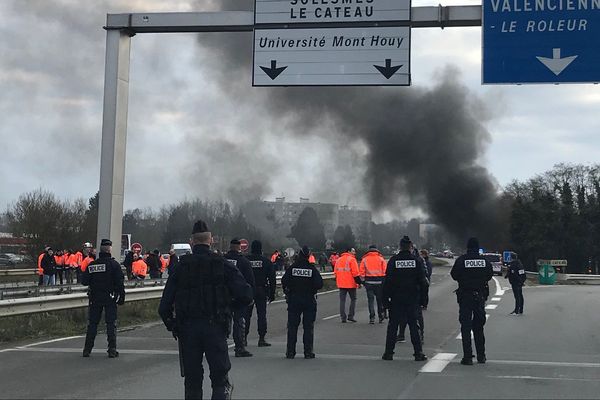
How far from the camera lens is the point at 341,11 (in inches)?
494

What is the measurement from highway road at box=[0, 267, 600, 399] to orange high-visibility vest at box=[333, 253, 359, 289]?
83.7 inches

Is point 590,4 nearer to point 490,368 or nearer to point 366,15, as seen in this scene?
point 366,15

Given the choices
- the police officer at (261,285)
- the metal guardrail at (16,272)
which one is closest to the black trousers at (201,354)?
the police officer at (261,285)

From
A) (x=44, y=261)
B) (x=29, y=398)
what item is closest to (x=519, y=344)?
(x=29, y=398)

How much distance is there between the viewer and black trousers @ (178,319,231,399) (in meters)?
5.43

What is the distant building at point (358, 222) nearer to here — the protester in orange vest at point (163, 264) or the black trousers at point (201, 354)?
the protester in orange vest at point (163, 264)

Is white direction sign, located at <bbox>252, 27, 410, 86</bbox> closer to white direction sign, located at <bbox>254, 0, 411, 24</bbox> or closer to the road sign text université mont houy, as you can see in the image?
the road sign text université mont houy

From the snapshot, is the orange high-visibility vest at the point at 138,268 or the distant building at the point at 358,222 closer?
the orange high-visibility vest at the point at 138,268

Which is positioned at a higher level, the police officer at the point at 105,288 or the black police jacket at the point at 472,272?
the black police jacket at the point at 472,272

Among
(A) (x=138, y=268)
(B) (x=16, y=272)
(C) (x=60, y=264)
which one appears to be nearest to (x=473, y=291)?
(A) (x=138, y=268)

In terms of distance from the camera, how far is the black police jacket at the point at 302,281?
10.6 m

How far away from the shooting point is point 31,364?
9438 mm

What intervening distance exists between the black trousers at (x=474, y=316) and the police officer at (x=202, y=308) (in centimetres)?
498

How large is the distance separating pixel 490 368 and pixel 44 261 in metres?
21.4
